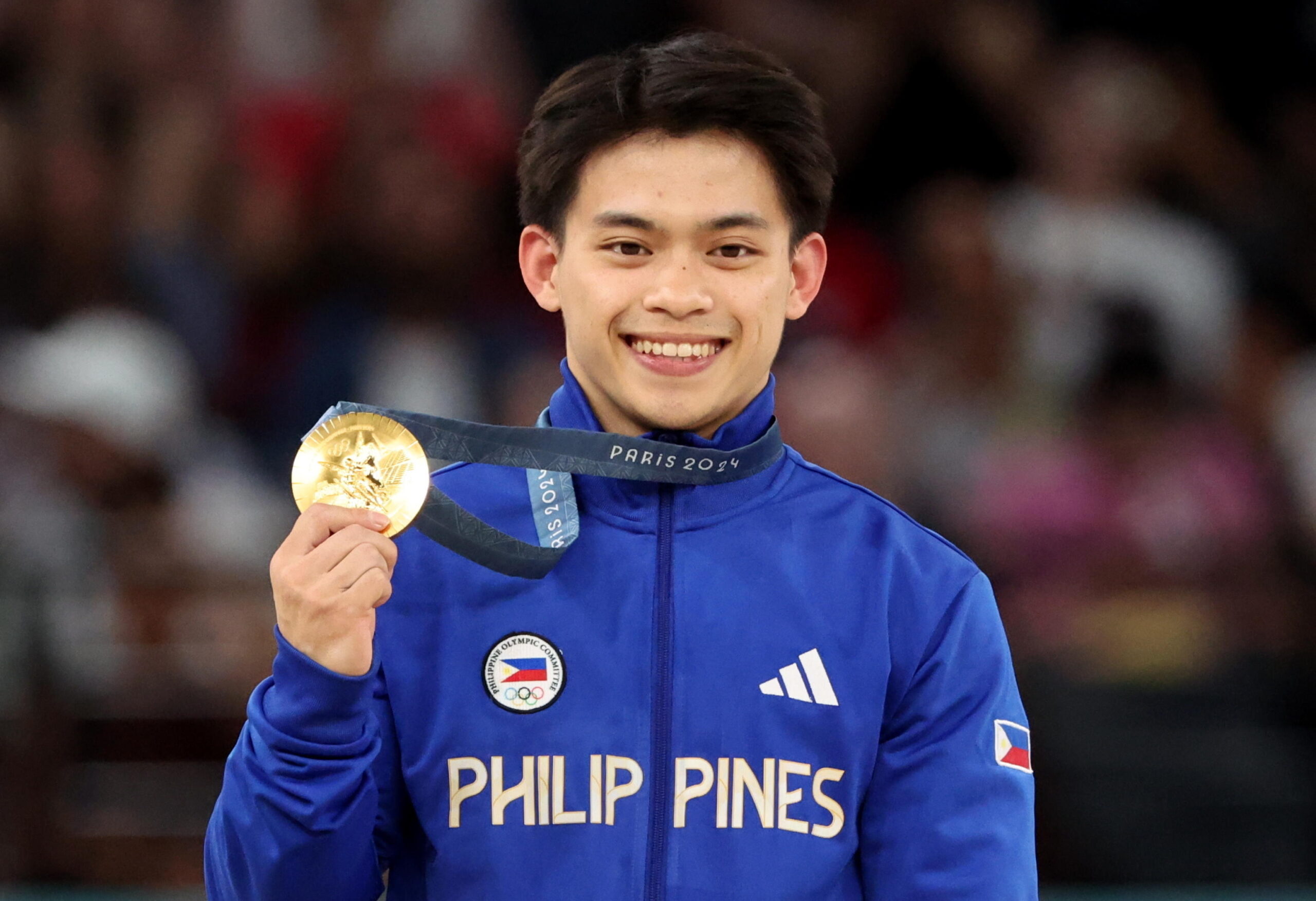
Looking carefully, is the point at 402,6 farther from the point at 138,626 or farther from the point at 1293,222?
the point at 1293,222

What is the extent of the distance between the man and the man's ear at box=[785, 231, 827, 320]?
0.07 m

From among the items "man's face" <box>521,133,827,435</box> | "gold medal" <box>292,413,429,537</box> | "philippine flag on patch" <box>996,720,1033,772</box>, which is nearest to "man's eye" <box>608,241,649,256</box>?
"man's face" <box>521,133,827,435</box>

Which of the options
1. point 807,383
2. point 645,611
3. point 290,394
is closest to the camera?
point 645,611

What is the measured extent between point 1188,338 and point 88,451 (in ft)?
13.1

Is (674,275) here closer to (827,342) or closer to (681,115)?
(681,115)

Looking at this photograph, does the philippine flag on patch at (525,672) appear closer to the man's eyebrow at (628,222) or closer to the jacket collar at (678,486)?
the jacket collar at (678,486)

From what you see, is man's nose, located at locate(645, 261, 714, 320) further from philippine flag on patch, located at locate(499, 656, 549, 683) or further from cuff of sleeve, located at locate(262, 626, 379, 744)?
cuff of sleeve, located at locate(262, 626, 379, 744)

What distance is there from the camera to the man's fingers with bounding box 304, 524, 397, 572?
81.5 inches

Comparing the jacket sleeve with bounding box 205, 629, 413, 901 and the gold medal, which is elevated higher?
the gold medal

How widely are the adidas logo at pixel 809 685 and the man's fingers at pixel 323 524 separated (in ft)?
1.75

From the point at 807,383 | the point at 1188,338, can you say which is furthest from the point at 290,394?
the point at 1188,338

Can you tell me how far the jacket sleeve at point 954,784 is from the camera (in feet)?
7.23

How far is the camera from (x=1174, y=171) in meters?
7.21

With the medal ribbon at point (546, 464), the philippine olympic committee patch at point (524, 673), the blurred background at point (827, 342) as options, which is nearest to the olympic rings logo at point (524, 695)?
the philippine olympic committee patch at point (524, 673)
